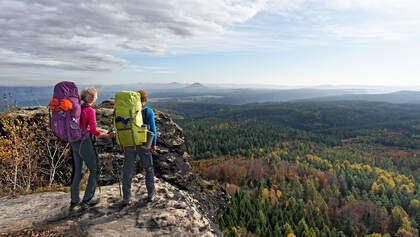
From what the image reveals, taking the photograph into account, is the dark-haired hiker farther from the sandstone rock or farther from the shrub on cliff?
the shrub on cliff

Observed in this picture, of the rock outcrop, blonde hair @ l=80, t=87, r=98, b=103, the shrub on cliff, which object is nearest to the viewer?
the rock outcrop

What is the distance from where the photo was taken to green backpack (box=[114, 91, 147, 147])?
336 inches

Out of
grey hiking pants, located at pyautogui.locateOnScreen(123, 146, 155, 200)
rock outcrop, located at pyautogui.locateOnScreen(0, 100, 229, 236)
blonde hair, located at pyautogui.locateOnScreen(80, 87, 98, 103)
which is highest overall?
blonde hair, located at pyautogui.locateOnScreen(80, 87, 98, 103)

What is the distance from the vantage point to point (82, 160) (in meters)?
8.76

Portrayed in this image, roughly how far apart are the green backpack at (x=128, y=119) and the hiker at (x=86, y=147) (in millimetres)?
676

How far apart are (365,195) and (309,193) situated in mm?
27506

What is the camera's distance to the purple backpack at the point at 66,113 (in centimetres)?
786

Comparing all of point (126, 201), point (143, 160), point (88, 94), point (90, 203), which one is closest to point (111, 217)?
point (126, 201)

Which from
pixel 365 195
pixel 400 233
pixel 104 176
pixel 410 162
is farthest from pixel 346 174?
pixel 104 176

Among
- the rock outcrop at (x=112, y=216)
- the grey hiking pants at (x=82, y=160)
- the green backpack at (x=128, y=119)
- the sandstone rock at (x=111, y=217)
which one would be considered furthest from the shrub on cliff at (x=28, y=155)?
the green backpack at (x=128, y=119)

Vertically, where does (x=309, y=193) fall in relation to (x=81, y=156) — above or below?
below

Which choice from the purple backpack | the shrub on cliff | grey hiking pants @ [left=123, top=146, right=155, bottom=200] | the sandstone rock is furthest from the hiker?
the shrub on cliff

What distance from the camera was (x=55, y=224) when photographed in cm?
789

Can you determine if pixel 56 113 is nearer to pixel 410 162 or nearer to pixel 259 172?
pixel 259 172
